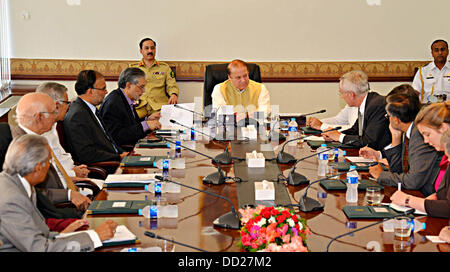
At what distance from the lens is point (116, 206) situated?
2.65m

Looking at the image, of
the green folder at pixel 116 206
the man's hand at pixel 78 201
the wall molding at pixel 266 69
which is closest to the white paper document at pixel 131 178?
the man's hand at pixel 78 201

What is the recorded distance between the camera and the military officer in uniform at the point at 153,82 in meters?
6.19

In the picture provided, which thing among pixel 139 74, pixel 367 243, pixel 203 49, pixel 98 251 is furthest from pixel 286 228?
pixel 203 49

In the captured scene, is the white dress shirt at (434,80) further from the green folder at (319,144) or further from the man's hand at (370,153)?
the man's hand at (370,153)

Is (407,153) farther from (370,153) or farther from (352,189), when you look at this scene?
(352,189)

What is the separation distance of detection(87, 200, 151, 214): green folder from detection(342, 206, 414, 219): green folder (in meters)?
0.94

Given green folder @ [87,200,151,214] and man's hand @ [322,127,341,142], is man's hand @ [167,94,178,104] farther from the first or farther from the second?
green folder @ [87,200,151,214]

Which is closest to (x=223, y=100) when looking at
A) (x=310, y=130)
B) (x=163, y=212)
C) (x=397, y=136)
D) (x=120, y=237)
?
(x=310, y=130)

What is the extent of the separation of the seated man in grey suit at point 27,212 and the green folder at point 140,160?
1053mm

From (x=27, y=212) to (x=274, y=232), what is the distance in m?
1.01

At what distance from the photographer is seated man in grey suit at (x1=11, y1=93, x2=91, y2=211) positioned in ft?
10.2

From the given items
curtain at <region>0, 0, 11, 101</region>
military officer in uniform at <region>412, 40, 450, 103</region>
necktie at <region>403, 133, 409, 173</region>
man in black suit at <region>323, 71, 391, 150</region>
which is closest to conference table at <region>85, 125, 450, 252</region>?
necktie at <region>403, 133, 409, 173</region>

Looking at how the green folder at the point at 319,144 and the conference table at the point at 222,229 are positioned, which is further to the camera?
the green folder at the point at 319,144

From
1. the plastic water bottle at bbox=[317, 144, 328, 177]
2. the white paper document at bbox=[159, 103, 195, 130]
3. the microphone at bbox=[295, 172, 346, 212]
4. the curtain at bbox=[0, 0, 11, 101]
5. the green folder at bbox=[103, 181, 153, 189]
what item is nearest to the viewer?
the microphone at bbox=[295, 172, 346, 212]
